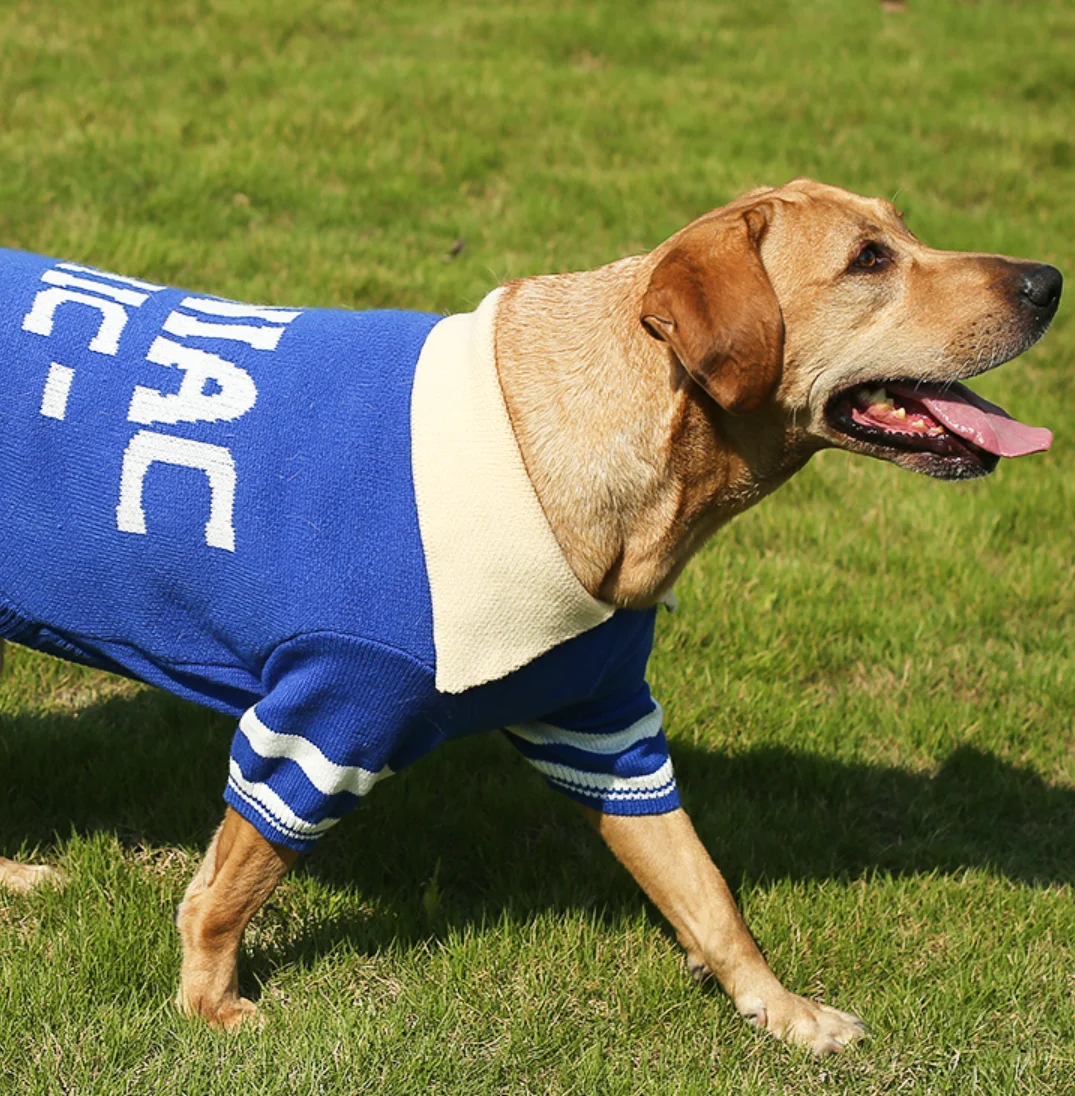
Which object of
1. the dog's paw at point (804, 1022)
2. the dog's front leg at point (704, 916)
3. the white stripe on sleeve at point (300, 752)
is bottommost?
the dog's paw at point (804, 1022)

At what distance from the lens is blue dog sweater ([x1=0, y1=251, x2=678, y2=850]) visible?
3.03m

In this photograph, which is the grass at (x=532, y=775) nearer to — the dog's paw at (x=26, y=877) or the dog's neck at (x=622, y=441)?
the dog's paw at (x=26, y=877)

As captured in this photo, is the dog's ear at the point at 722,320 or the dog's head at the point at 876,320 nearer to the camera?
the dog's ear at the point at 722,320

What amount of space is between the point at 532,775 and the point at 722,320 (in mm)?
1954

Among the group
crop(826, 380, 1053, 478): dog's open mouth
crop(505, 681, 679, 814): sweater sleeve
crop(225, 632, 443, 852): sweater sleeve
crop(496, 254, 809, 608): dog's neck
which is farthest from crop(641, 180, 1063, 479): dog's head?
crop(225, 632, 443, 852): sweater sleeve

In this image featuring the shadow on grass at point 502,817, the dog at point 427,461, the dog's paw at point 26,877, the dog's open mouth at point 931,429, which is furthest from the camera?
the shadow on grass at point 502,817

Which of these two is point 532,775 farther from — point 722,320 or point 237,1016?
point 722,320

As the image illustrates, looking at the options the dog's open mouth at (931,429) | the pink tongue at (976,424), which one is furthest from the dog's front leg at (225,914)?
the pink tongue at (976,424)

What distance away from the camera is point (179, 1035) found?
10.8 feet

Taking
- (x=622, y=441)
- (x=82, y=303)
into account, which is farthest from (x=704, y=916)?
(x=82, y=303)

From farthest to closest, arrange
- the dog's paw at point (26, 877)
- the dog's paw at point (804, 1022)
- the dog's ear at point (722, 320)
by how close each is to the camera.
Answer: the dog's paw at point (26, 877), the dog's paw at point (804, 1022), the dog's ear at point (722, 320)

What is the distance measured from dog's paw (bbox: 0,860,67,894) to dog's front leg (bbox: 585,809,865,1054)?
1.43 metres

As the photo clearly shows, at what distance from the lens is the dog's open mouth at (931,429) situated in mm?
3242

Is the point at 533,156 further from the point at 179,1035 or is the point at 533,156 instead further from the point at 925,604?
the point at 179,1035
